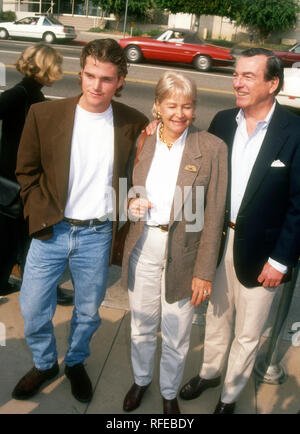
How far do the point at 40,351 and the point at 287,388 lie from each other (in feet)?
5.75

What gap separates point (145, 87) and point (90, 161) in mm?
10338

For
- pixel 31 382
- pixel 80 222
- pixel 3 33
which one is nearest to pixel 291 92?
pixel 80 222

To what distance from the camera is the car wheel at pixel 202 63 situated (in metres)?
16.7

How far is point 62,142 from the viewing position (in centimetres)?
243

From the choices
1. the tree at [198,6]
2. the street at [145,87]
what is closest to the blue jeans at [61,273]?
the street at [145,87]

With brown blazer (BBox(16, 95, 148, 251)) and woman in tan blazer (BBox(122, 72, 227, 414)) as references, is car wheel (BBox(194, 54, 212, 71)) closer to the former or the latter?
brown blazer (BBox(16, 95, 148, 251))

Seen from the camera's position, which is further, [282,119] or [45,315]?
[45,315]

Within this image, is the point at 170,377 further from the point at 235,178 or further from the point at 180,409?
the point at 235,178

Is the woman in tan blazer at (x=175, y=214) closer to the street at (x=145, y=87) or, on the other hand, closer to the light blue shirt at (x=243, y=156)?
the light blue shirt at (x=243, y=156)

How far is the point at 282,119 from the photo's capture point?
239 centimetres

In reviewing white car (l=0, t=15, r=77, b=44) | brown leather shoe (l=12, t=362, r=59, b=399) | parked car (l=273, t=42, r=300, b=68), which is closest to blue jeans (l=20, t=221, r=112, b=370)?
brown leather shoe (l=12, t=362, r=59, b=399)

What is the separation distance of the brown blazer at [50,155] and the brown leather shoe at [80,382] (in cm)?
101

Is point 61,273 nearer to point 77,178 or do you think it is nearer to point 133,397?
point 77,178

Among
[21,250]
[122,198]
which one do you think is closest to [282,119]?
[122,198]
